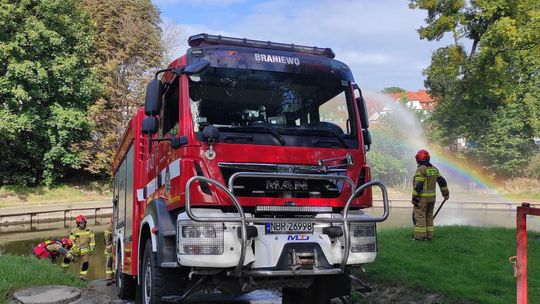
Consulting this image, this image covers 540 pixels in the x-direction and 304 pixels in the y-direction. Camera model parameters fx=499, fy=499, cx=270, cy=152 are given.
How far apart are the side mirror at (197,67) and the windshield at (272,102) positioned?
4.5 inches

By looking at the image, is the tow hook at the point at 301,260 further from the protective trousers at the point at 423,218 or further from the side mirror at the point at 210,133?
the protective trousers at the point at 423,218

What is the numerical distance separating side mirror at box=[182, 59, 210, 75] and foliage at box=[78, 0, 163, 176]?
27.9 meters

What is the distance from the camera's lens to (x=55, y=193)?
98.4 ft

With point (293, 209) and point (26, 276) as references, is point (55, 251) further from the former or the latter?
point (293, 209)

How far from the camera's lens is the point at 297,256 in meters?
4.36

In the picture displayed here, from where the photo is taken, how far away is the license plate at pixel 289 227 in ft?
14.5

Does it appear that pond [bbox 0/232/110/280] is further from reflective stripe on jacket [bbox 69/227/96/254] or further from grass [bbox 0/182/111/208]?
grass [bbox 0/182/111/208]

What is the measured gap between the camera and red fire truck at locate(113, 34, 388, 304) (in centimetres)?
431

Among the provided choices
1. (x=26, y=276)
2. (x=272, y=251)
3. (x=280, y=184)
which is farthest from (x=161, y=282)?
(x=26, y=276)

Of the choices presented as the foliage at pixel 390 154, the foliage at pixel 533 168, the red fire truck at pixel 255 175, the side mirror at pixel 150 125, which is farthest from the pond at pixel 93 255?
the foliage at pixel 533 168

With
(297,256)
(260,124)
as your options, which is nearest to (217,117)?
(260,124)

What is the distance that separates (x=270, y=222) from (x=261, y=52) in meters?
1.84

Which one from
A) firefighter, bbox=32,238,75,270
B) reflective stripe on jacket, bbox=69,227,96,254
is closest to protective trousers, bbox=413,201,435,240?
reflective stripe on jacket, bbox=69,227,96,254

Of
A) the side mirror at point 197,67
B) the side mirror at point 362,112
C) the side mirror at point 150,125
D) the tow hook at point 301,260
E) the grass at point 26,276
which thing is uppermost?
the side mirror at point 197,67
